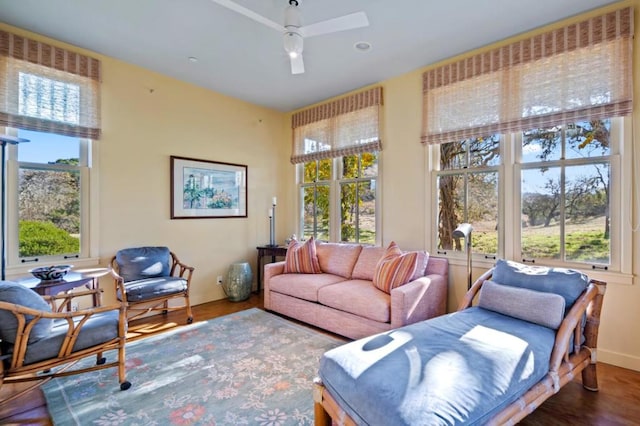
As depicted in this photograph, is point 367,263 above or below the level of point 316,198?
below

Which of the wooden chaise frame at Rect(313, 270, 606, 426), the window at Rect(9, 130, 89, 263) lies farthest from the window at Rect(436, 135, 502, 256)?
the window at Rect(9, 130, 89, 263)

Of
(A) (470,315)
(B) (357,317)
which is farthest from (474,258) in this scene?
(B) (357,317)

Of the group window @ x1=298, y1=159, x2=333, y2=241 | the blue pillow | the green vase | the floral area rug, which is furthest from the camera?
window @ x1=298, y1=159, x2=333, y2=241

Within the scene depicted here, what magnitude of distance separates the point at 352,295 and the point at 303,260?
1.09 m

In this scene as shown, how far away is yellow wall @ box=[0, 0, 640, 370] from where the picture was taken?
140 inches

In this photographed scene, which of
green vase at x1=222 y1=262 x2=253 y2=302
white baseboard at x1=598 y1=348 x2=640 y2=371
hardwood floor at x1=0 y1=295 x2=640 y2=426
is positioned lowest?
hardwood floor at x1=0 y1=295 x2=640 y2=426

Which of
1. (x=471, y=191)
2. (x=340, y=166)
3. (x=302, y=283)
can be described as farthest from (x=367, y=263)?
(x=340, y=166)

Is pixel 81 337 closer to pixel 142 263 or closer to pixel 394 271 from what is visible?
pixel 142 263

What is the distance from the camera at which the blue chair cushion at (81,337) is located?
191 centimetres

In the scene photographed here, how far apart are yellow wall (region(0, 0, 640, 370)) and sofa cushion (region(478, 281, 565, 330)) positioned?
82 cm

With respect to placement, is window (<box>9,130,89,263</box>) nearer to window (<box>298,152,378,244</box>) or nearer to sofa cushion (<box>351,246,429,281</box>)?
window (<box>298,152,378,244</box>)

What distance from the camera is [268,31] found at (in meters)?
2.88

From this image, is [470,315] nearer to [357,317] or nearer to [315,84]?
[357,317]

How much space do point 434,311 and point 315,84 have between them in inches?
123
